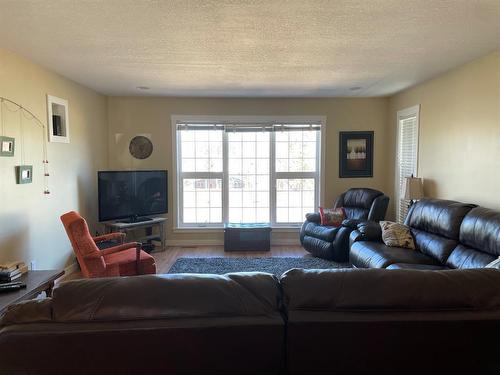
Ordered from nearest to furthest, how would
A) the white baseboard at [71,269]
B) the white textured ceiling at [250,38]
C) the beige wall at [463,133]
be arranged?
the white textured ceiling at [250,38] < the beige wall at [463,133] < the white baseboard at [71,269]

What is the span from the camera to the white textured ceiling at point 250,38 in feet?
7.35

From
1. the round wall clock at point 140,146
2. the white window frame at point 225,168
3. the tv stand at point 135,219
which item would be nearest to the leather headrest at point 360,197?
the white window frame at point 225,168

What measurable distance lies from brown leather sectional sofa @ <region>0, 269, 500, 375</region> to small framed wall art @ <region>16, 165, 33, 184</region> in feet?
8.99

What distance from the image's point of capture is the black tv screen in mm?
4800

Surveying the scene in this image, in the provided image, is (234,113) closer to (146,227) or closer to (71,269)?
(146,227)

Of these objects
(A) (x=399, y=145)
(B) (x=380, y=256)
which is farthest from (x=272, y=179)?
(B) (x=380, y=256)

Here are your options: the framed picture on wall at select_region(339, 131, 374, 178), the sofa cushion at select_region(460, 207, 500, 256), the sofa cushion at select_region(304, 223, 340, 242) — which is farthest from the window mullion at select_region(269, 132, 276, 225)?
the sofa cushion at select_region(460, 207, 500, 256)

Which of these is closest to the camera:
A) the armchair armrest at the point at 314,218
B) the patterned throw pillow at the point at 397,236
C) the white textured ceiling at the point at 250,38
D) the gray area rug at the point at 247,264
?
the white textured ceiling at the point at 250,38

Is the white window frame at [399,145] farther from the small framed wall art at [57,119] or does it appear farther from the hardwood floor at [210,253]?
the small framed wall art at [57,119]

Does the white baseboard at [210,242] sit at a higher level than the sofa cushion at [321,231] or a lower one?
lower

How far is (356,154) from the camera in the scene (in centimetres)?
571

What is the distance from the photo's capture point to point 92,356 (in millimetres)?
1001

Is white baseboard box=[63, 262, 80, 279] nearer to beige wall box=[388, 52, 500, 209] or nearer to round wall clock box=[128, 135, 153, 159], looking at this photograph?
round wall clock box=[128, 135, 153, 159]

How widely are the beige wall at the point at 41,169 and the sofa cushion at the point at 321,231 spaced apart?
3142 mm
